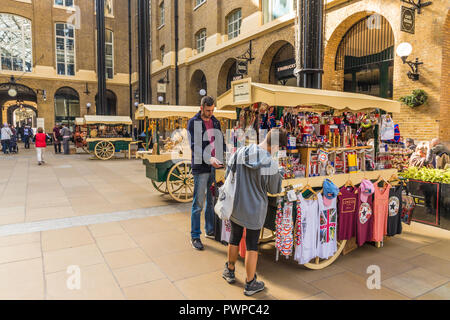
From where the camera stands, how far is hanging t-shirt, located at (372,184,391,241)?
4.24m

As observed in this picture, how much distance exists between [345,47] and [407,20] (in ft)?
9.86

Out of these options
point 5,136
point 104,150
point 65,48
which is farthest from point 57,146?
point 65,48

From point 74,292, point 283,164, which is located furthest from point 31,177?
point 283,164

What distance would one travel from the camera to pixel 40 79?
28109mm

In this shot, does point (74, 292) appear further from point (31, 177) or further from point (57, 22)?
point (57, 22)

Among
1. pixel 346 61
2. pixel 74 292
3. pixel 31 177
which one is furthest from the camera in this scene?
pixel 346 61

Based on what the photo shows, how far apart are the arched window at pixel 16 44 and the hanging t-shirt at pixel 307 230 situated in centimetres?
3159

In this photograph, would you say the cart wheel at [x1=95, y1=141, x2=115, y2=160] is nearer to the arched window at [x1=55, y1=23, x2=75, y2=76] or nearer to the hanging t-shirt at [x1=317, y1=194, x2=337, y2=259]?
the hanging t-shirt at [x1=317, y1=194, x2=337, y2=259]

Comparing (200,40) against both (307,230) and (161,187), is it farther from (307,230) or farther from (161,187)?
(307,230)

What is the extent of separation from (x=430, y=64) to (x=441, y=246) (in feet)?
17.3

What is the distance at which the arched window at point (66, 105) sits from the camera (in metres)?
29.6

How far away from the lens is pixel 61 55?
29406mm
